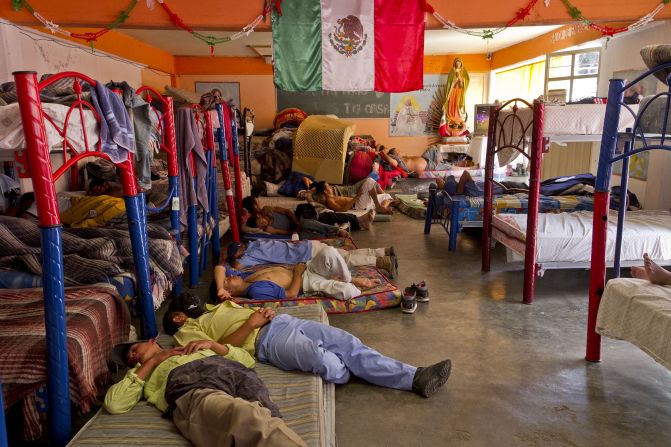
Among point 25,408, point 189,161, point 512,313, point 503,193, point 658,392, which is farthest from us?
point 503,193

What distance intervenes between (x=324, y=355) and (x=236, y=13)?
4.53 m

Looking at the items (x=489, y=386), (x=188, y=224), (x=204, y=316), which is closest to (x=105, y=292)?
(x=204, y=316)

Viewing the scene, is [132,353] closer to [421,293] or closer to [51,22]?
[421,293]

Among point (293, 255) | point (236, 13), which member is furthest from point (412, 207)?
point (236, 13)

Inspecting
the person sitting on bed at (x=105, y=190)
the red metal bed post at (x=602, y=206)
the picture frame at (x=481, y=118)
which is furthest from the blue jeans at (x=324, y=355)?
the picture frame at (x=481, y=118)

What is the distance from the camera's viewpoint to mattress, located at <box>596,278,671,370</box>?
8.66 feet

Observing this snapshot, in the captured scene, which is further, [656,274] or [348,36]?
[348,36]

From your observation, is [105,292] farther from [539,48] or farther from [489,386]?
[539,48]

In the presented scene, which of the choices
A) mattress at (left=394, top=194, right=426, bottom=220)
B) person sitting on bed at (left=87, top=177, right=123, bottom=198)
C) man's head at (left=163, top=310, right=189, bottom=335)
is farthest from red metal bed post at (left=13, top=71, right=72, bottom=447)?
mattress at (left=394, top=194, right=426, bottom=220)

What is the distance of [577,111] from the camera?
188 inches

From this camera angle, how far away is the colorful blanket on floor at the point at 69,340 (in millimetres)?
2322

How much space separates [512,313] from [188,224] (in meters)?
3.09

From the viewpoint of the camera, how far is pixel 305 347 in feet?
9.57

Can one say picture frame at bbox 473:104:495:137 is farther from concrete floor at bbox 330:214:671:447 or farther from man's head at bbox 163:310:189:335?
man's head at bbox 163:310:189:335
